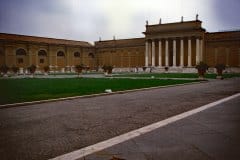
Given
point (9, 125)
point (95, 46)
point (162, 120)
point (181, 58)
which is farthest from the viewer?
point (95, 46)

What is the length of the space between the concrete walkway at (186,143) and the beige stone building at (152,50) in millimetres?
42874

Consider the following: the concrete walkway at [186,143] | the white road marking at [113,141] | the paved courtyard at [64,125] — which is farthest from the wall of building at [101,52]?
the concrete walkway at [186,143]

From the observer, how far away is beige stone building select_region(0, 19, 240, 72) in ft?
164

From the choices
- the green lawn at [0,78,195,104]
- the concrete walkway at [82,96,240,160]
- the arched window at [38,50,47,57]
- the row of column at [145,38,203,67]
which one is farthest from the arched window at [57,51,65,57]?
the concrete walkway at [82,96,240,160]

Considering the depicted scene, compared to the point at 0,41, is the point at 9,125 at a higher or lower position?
lower

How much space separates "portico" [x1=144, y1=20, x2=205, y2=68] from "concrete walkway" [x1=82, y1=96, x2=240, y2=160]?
47601mm

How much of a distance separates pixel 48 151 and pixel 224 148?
2.85m

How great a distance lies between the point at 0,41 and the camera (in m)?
44.5

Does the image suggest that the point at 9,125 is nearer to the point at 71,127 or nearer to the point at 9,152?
the point at 71,127

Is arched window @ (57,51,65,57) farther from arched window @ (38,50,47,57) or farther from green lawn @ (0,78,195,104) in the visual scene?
green lawn @ (0,78,195,104)

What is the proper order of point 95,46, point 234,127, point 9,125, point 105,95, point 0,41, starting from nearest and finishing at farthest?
point 234,127 < point 9,125 < point 105,95 < point 0,41 < point 95,46

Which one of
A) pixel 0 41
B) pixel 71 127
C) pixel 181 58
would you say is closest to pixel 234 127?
pixel 71 127

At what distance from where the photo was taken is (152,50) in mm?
58000

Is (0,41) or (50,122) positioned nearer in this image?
(50,122)
